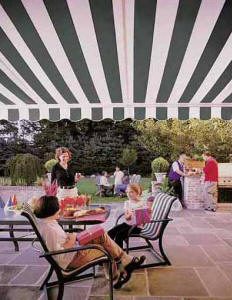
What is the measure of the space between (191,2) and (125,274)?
2.85 metres

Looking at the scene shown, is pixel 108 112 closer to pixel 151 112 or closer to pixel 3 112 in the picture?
pixel 151 112

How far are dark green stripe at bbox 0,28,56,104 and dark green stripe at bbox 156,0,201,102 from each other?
1.81 meters

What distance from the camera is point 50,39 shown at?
13.6 feet

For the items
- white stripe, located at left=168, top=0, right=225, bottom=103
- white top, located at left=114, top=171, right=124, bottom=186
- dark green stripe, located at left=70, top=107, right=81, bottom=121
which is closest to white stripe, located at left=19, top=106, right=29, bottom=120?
dark green stripe, located at left=70, top=107, right=81, bottom=121

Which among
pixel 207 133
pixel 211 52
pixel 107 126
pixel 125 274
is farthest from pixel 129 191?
pixel 107 126

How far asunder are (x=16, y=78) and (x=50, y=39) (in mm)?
1816

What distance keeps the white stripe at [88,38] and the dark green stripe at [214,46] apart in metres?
1.24

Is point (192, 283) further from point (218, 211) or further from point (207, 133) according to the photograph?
point (207, 133)

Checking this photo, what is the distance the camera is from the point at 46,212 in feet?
11.5

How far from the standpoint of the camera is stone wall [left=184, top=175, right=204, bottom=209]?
35.6 feet

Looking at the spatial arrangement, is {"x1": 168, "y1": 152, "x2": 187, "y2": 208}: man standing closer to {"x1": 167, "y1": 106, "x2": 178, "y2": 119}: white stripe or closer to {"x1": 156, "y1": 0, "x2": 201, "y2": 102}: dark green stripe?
{"x1": 167, "y1": 106, "x2": 178, "y2": 119}: white stripe

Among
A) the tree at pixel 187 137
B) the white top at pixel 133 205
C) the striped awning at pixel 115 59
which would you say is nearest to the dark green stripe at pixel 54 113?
the striped awning at pixel 115 59

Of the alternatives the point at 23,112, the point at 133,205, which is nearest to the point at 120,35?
the point at 133,205

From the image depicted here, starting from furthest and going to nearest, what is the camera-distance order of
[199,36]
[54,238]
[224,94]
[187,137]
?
[187,137]
[224,94]
[199,36]
[54,238]
